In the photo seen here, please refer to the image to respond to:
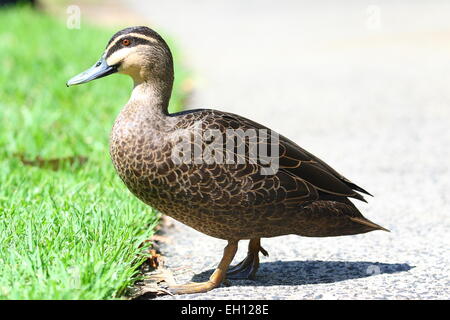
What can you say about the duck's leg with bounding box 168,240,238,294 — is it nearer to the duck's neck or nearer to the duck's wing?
the duck's wing

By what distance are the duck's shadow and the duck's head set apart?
1.07 metres

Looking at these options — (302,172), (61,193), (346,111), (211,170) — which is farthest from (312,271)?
(346,111)

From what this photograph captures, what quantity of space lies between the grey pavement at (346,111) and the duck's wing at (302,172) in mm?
444

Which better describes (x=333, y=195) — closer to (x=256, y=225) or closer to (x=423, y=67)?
(x=256, y=225)

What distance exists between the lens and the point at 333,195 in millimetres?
3848

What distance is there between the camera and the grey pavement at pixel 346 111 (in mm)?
4031

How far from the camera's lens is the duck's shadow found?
3893mm

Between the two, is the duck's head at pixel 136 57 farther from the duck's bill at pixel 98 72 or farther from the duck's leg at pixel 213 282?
the duck's leg at pixel 213 282

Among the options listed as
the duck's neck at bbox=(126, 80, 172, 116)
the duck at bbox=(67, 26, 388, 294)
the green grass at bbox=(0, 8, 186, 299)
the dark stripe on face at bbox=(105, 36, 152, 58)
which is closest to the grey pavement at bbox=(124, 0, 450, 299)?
the duck at bbox=(67, 26, 388, 294)

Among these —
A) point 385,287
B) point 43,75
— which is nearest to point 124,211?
point 385,287

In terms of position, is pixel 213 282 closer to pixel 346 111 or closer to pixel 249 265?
pixel 249 265

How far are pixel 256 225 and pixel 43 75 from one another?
586 centimetres

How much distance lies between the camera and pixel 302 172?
149 inches

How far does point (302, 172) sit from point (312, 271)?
0.60 m
